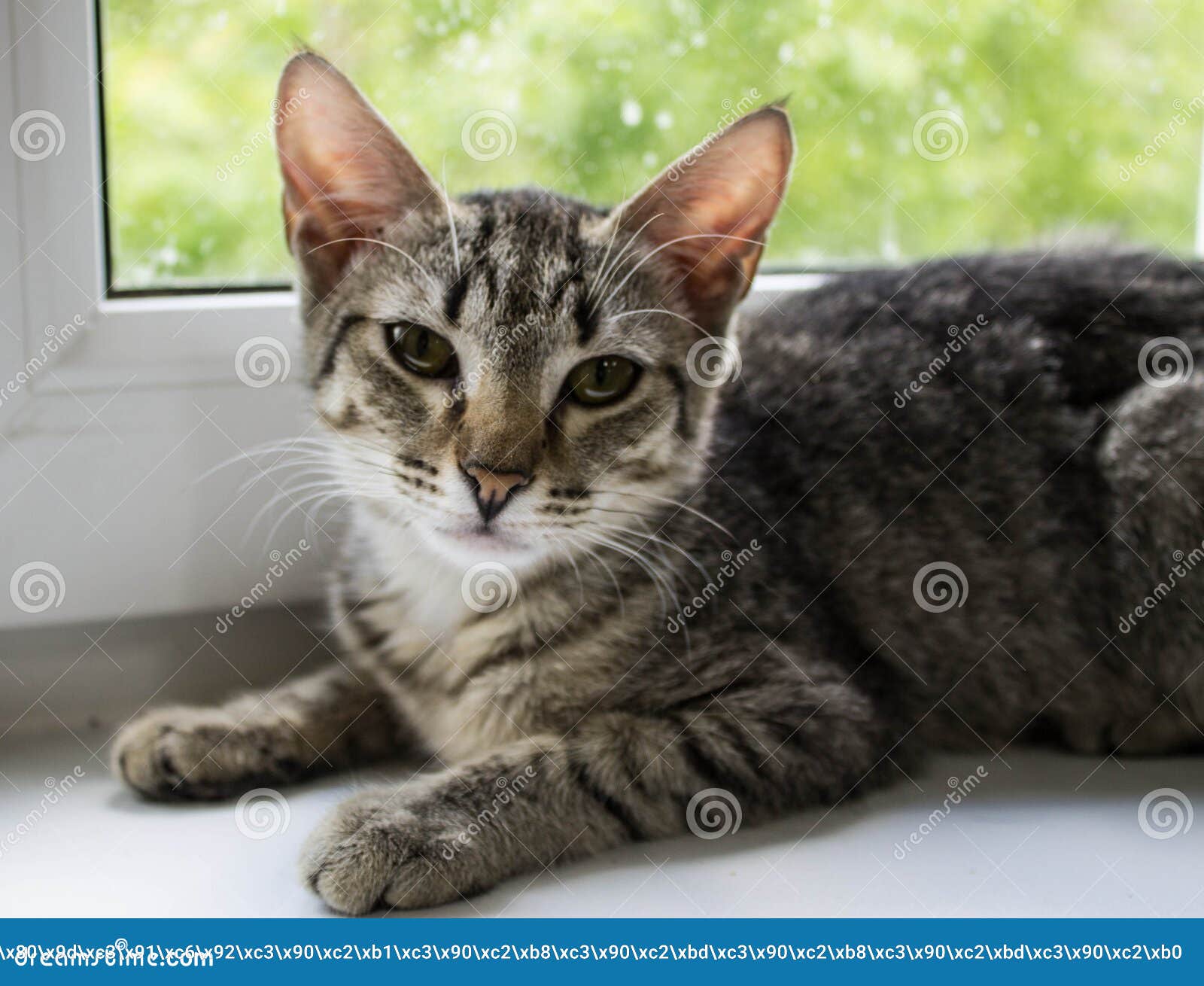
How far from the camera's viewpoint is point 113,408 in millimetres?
1846

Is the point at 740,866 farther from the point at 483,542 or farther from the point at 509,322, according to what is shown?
the point at 509,322

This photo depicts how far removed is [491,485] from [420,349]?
24 cm

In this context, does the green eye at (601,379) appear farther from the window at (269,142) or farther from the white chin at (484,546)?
the window at (269,142)

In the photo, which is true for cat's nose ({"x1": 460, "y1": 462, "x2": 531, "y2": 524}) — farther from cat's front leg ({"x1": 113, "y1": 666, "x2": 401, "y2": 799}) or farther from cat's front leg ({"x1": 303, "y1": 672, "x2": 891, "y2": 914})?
cat's front leg ({"x1": 113, "y1": 666, "x2": 401, "y2": 799})

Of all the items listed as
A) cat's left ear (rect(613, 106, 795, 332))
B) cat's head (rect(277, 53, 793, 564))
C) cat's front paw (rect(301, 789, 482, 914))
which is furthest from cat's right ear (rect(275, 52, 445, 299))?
cat's front paw (rect(301, 789, 482, 914))

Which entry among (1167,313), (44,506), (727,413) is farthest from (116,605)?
(1167,313)

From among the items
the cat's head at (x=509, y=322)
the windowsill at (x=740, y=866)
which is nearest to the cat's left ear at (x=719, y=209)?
the cat's head at (x=509, y=322)

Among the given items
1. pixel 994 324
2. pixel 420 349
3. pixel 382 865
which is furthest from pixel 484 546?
pixel 994 324

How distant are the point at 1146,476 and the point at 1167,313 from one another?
0.30 meters

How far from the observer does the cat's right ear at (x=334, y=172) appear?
153 centimetres

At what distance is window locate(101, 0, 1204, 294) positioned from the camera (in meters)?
1.89

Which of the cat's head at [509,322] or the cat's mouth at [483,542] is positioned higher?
the cat's head at [509,322]

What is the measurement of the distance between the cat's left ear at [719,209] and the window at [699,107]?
0.48 m

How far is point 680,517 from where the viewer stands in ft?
5.71
